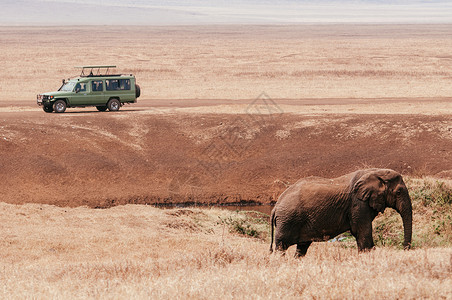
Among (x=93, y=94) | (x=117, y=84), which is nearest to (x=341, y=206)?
(x=93, y=94)

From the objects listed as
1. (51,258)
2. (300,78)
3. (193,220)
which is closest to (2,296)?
(51,258)

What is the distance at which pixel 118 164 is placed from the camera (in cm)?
2644

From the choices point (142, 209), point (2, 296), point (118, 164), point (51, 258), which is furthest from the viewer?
point (118, 164)

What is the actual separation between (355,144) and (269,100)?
1507 centimetres

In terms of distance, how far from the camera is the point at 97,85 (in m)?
34.9

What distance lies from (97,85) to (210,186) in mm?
12274

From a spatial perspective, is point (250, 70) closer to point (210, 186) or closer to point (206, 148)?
point (206, 148)

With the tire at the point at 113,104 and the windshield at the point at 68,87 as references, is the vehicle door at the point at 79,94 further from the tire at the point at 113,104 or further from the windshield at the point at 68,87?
the tire at the point at 113,104

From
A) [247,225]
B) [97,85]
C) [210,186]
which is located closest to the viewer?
[247,225]

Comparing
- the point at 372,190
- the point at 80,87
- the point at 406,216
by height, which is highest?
the point at 372,190

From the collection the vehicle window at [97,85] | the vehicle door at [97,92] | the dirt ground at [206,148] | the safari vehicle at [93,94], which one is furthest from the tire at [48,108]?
the vehicle window at [97,85]

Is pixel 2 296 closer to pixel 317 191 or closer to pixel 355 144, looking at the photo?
pixel 317 191

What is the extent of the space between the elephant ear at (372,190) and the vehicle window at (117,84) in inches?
997

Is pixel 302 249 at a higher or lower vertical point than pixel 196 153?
higher
